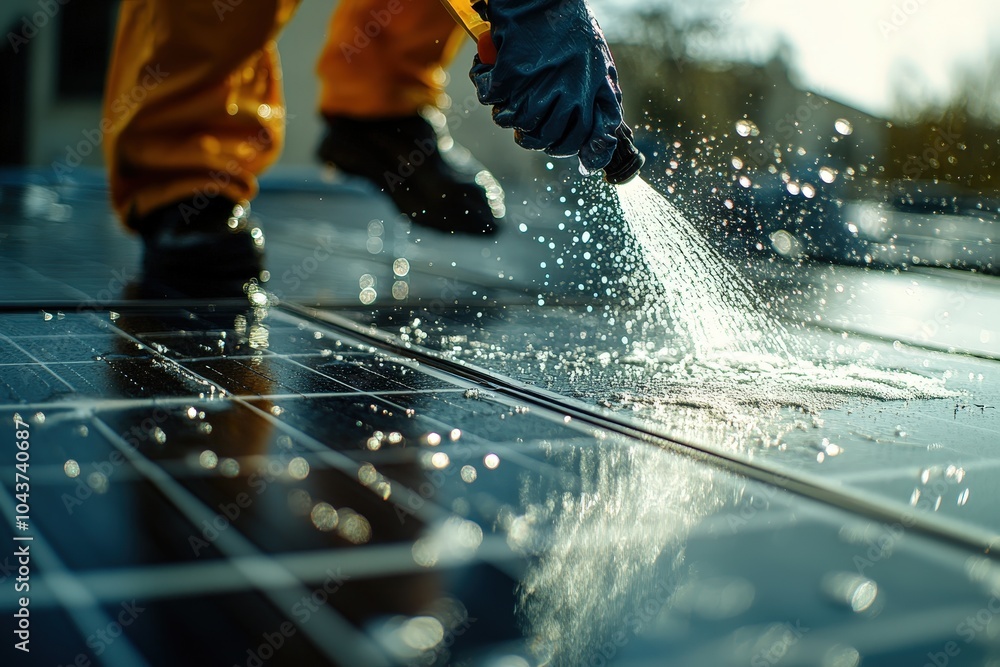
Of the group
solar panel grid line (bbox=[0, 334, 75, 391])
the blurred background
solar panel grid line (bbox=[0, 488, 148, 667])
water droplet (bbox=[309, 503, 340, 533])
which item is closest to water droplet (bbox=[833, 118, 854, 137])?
the blurred background

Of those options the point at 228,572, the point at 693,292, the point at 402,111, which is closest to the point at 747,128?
the point at 402,111

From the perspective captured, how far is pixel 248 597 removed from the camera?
76 cm

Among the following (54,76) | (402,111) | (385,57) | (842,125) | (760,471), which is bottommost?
(760,471)

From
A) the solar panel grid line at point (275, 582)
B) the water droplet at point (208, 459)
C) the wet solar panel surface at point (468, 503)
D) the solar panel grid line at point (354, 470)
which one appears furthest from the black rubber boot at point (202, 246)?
the solar panel grid line at point (275, 582)

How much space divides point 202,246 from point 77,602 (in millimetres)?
1718

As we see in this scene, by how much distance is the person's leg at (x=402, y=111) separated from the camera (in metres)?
3.04

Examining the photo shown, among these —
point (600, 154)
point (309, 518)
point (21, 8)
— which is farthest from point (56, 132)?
point (309, 518)

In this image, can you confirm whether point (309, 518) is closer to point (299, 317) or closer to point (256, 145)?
point (299, 317)

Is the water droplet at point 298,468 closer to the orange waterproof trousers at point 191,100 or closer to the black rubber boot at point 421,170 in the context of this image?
the orange waterproof trousers at point 191,100

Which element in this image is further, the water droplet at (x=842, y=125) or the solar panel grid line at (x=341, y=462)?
the water droplet at (x=842, y=125)

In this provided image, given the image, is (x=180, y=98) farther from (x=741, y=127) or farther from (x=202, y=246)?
(x=741, y=127)

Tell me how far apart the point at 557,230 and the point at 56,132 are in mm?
4282

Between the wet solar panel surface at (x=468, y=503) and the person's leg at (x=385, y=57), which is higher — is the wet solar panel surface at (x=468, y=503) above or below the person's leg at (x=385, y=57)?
below

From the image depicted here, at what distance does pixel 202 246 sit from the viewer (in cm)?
237
